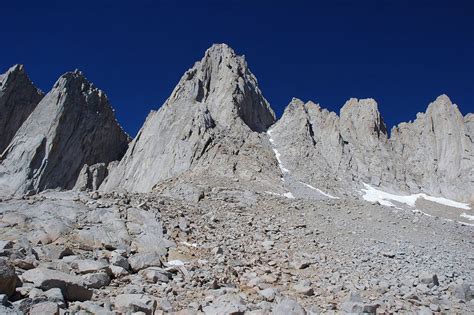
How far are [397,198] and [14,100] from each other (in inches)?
2955

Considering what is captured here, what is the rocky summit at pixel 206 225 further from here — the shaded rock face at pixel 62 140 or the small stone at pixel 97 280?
the shaded rock face at pixel 62 140

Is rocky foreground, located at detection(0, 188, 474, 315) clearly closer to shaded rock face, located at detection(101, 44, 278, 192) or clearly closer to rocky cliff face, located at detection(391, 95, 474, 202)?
shaded rock face, located at detection(101, 44, 278, 192)

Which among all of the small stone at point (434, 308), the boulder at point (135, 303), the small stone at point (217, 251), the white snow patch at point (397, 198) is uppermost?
the white snow patch at point (397, 198)

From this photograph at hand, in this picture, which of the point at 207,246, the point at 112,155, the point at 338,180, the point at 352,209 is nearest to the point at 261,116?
the point at 338,180

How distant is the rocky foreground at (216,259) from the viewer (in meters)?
10.7

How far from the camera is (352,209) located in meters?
28.1

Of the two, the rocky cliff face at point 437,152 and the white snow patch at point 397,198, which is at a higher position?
the rocky cliff face at point 437,152

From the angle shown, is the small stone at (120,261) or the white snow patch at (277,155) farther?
the white snow patch at (277,155)

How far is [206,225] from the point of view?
72.1 ft

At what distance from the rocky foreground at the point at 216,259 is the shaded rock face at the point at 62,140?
4473 cm

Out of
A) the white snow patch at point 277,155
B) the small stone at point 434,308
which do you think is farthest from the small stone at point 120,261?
the white snow patch at point 277,155

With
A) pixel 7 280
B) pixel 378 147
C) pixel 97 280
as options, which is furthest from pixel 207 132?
pixel 378 147

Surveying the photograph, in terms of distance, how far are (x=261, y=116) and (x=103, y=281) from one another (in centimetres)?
6694

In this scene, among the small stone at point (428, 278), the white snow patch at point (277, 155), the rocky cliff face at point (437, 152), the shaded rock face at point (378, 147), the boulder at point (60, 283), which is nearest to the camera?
the boulder at point (60, 283)
